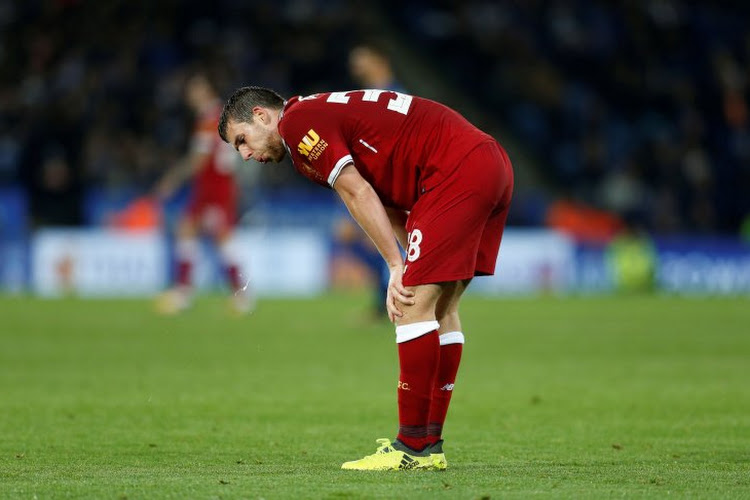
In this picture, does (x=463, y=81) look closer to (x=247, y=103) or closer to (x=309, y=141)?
(x=247, y=103)

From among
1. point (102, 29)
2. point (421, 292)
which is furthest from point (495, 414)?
point (102, 29)

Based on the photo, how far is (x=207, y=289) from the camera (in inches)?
896

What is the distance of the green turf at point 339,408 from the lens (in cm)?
541

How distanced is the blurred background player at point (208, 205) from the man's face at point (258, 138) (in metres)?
10.5

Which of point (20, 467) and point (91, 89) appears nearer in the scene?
point (20, 467)

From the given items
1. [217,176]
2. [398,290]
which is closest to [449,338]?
[398,290]

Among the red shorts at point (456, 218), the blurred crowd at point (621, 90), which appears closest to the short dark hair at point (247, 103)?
the red shorts at point (456, 218)

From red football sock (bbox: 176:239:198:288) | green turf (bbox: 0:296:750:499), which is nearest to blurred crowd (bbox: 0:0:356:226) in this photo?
red football sock (bbox: 176:239:198:288)

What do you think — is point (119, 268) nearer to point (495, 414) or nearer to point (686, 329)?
point (686, 329)

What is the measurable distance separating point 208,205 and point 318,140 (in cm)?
1201

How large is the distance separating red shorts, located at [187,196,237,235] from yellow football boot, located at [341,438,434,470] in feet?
38.9

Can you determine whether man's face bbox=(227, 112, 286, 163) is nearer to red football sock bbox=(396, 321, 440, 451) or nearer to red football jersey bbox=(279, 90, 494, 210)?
red football jersey bbox=(279, 90, 494, 210)

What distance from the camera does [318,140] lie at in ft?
18.8

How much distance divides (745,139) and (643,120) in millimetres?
2114
